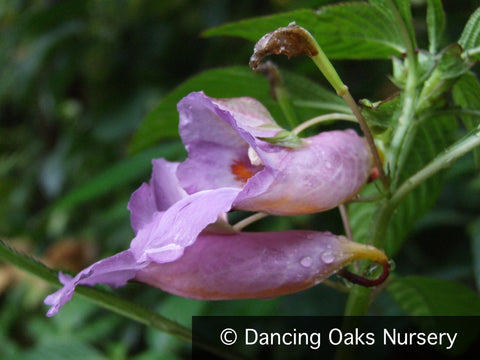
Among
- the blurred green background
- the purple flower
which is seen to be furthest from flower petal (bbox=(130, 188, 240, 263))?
the blurred green background

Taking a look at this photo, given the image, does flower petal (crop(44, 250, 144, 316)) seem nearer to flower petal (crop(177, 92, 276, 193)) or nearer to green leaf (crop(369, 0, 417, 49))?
flower petal (crop(177, 92, 276, 193))

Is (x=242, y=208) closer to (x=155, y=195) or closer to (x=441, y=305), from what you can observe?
(x=155, y=195)

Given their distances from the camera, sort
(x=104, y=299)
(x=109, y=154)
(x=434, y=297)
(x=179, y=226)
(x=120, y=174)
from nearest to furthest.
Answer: (x=179, y=226) → (x=104, y=299) → (x=434, y=297) → (x=120, y=174) → (x=109, y=154)

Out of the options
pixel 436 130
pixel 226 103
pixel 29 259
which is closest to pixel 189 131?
pixel 226 103

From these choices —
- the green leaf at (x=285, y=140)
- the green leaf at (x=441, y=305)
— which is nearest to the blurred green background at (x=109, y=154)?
the green leaf at (x=441, y=305)

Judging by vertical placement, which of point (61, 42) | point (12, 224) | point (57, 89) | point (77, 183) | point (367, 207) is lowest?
point (12, 224)

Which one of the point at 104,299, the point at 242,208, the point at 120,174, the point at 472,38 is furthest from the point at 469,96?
the point at 120,174

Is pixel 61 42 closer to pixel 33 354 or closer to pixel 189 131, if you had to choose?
pixel 33 354
